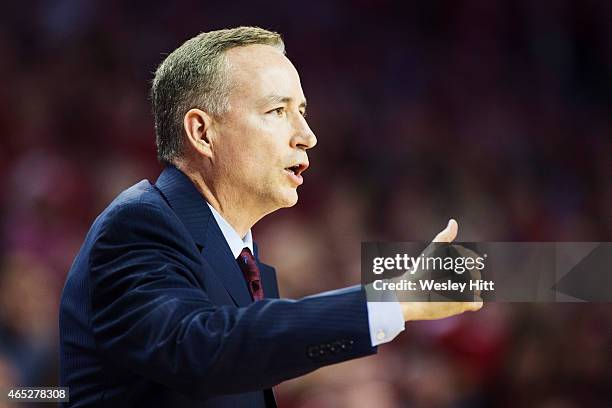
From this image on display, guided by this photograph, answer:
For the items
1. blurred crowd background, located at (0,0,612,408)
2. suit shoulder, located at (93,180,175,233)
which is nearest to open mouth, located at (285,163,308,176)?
suit shoulder, located at (93,180,175,233)

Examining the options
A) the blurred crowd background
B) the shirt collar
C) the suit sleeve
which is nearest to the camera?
the suit sleeve

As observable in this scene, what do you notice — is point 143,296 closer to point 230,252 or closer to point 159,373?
point 159,373

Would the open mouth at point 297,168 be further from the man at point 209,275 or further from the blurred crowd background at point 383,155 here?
the blurred crowd background at point 383,155

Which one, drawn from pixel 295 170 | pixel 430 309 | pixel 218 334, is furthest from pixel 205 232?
pixel 430 309

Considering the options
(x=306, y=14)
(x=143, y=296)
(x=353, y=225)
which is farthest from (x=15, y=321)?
(x=143, y=296)

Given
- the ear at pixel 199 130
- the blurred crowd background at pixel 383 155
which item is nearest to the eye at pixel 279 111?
the ear at pixel 199 130

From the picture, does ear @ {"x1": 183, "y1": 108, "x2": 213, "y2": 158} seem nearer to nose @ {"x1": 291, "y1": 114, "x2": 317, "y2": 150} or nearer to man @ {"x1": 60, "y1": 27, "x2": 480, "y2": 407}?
man @ {"x1": 60, "y1": 27, "x2": 480, "y2": 407}

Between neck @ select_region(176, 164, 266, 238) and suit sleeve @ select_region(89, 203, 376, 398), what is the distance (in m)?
0.32

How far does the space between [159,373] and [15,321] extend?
79.9 inches

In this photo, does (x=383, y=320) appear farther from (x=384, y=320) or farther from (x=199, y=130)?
(x=199, y=130)

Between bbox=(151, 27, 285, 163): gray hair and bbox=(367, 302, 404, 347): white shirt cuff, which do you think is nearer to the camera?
bbox=(367, 302, 404, 347): white shirt cuff

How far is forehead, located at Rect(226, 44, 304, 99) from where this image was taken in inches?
59.3

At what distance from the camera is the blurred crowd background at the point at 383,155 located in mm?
3062

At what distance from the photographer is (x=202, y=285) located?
133cm
